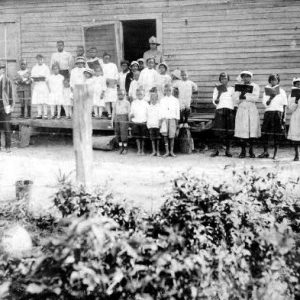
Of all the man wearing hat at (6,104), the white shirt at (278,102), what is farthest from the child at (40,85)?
the white shirt at (278,102)

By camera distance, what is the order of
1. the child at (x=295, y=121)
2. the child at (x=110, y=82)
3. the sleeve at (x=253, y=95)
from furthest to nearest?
1. the child at (x=110, y=82)
2. the sleeve at (x=253, y=95)
3. the child at (x=295, y=121)

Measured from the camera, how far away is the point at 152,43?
11.7m

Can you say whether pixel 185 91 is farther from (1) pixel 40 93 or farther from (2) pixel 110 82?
(1) pixel 40 93

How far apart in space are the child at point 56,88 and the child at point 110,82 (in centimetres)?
116

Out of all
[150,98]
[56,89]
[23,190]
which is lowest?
[23,190]

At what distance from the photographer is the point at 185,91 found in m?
11.0

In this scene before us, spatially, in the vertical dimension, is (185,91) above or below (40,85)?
below

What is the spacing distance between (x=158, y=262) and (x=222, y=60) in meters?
9.25

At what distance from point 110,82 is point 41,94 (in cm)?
191

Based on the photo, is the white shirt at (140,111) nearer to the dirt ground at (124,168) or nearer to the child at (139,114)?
the child at (139,114)

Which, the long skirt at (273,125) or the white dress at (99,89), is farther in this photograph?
the white dress at (99,89)

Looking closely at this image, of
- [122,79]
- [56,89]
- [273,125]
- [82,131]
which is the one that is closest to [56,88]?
[56,89]

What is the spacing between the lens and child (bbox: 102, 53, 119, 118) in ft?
38.2

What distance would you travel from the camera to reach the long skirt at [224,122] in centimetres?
1033
